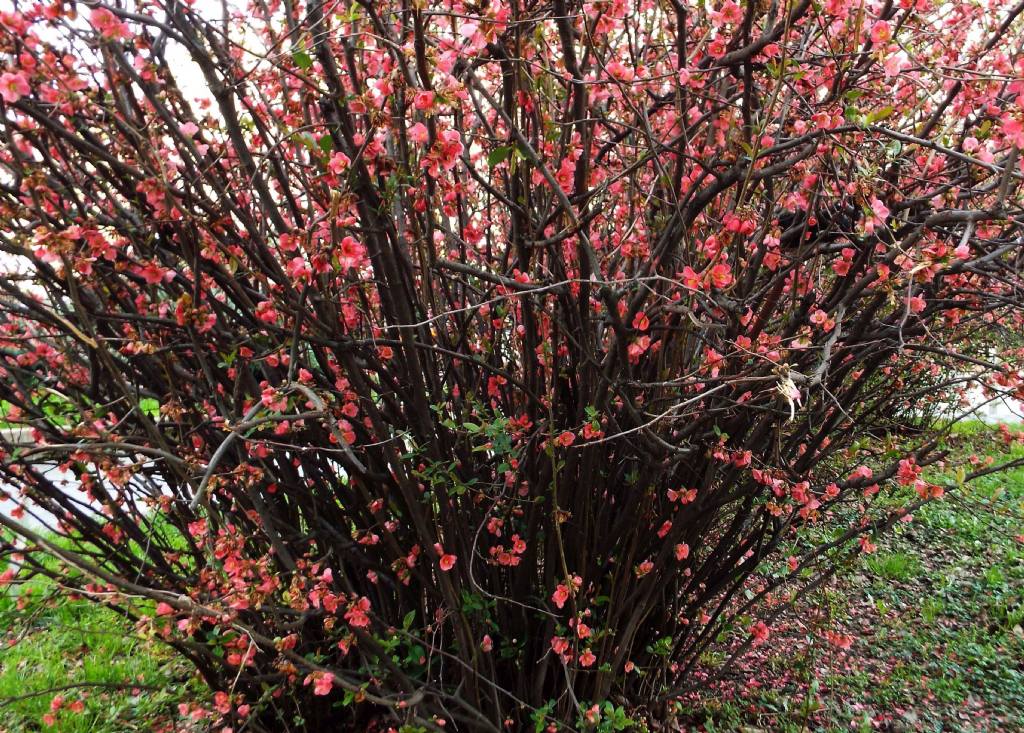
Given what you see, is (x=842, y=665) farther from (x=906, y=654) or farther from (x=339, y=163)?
(x=339, y=163)

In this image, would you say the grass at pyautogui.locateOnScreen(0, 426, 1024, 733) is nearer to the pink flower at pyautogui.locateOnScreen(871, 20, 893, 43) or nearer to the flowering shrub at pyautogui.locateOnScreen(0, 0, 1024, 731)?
the flowering shrub at pyautogui.locateOnScreen(0, 0, 1024, 731)

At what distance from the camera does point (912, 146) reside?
6.93 ft

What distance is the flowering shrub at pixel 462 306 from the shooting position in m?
1.96

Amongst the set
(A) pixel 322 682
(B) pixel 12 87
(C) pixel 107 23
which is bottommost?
(A) pixel 322 682

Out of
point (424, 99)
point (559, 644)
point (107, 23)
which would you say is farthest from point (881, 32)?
point (559, 644)

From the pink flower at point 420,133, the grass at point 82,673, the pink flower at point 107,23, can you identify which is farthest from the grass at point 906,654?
the pink flower at point 107,23

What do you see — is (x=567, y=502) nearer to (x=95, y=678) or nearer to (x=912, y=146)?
(x=912, y=146)

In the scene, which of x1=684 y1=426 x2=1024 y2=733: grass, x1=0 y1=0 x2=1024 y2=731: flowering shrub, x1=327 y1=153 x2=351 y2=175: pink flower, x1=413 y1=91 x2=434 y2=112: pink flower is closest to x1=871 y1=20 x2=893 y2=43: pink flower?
x1=0 y1=0 x2=1024 y2=731: flowering shrub

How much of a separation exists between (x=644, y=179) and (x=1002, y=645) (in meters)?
3.15

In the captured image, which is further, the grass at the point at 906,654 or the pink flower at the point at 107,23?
the grass at the point at 906,654

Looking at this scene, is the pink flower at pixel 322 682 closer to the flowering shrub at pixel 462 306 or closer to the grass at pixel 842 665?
the flowering shrub at pixel 462 306

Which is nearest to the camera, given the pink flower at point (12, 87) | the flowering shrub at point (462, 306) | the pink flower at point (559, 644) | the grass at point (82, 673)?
the pink flower at point (12, 87)

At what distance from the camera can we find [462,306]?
2.73 meters

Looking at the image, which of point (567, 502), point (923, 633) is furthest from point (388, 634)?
point (923, 633)
